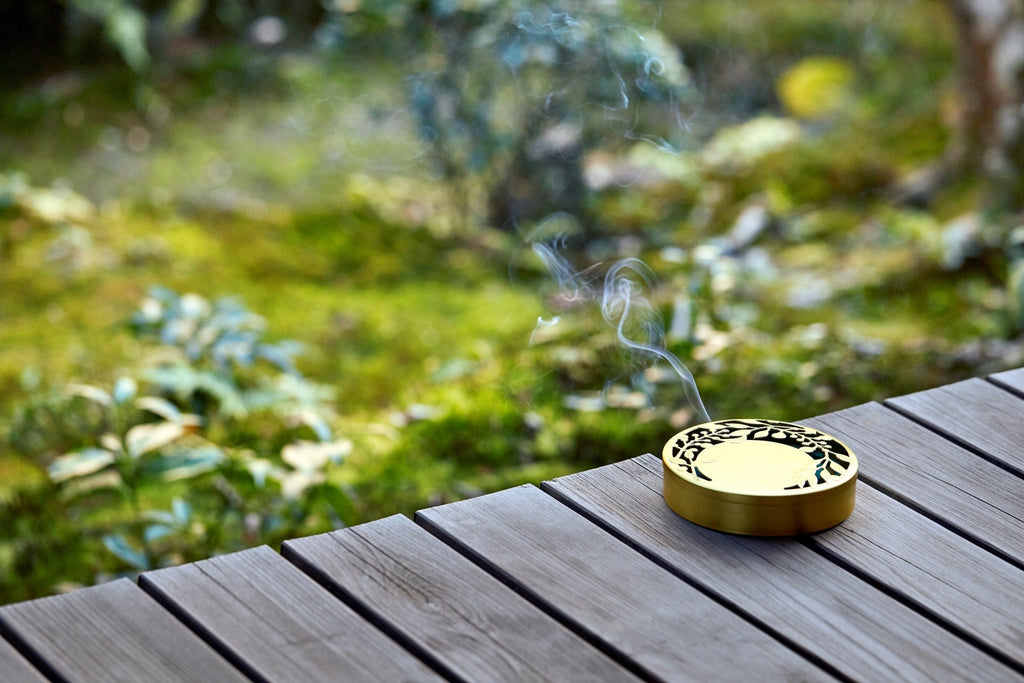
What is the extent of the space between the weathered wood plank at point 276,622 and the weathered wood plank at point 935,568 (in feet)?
1.57

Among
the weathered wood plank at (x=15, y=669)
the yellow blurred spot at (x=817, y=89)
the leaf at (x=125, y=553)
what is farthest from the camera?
the yellow blurred spot at (x=817, y=89)

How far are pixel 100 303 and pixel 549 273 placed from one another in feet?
4.78

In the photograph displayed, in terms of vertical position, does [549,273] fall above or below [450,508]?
below

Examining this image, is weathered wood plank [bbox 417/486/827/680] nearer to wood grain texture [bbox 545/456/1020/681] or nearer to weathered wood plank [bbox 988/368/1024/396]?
wood grain texture [bbox 545/456/1020/681]

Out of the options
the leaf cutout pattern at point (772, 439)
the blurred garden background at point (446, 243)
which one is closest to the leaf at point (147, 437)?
the blurred garden background at point (446, 243)

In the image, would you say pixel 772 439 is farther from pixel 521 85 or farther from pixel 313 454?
pixel 521 85

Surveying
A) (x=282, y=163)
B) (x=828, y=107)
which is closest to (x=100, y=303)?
(x=282, y=163)

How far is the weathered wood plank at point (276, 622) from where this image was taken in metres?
1.05

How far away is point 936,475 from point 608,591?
0.49 metres

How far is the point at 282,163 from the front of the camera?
4.79 m

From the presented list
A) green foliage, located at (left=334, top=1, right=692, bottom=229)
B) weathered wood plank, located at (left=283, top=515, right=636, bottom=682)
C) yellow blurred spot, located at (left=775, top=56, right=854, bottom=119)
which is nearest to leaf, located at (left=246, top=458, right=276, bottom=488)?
weathered wood plank, located at (left=283, top=515, right=636, bottom=682)

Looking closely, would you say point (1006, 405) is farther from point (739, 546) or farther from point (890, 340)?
point (890, 340)

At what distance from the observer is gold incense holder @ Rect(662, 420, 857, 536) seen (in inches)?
48.7

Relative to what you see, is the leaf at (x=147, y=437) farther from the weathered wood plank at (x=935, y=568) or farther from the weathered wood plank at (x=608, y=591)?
the weathered wood plank at (x=935, y=568)
